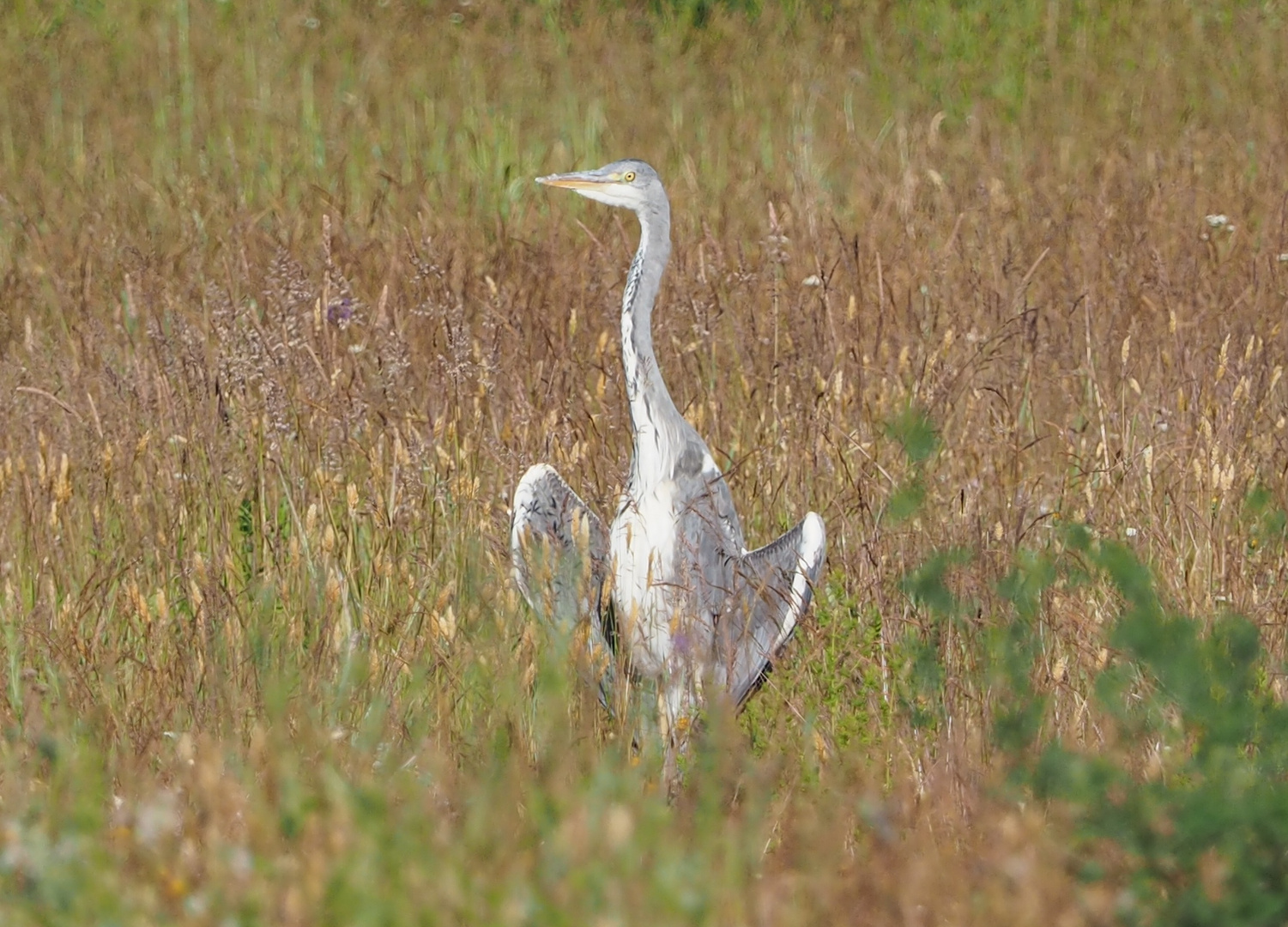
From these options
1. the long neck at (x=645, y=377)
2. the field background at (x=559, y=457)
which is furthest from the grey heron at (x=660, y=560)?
the field background at (x=559, y=457)

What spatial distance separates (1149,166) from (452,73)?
370cm


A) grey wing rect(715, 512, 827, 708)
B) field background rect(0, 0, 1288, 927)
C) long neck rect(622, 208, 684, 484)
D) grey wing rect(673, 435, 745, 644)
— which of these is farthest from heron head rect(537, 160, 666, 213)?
grey wing rect(715, 512, 827, 708)

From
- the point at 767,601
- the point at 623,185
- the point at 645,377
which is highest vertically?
the point at 623,185

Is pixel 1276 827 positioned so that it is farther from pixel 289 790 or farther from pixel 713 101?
pixel 713 101

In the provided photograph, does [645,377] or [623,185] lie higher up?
[623,185]

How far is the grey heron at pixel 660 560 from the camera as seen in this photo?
295 cm

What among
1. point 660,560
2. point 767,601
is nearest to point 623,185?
point 660,560

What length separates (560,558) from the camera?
10.8 feet

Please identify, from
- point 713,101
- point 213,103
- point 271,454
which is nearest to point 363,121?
point 213,103

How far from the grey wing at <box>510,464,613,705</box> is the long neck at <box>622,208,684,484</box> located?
7.3 inches

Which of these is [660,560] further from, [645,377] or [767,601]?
[645,377]

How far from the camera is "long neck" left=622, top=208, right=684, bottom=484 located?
3.52 metres

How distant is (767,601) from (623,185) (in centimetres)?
120

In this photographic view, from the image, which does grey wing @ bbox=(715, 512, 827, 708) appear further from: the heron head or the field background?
the heron head
